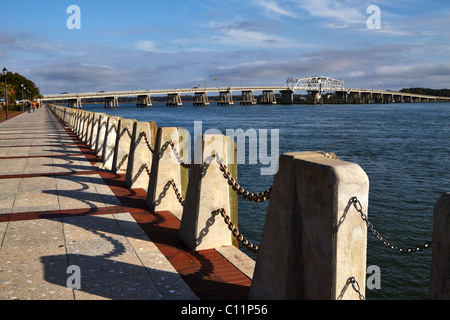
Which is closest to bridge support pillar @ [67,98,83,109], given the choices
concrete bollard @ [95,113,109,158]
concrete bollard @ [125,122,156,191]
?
concrete bollard @ [95,113,109,158]

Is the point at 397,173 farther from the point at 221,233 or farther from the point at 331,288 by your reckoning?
the point at 331,288

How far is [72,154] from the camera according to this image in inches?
610

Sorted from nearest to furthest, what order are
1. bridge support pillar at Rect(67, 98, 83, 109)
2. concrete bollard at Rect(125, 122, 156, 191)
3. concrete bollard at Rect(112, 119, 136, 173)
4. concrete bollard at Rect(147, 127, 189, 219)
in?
concrete bollard at Rect(147, 127, 189, 219)
concrete bollard at Rect(125, 122, 156, 191)
concrete bollard at Rect(112, 119, 136, 173)
bridge support pillar at Rect(67, 98, 83, 109)

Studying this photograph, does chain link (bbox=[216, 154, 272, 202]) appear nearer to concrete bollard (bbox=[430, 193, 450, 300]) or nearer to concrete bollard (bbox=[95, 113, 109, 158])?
concrete bollard (bbox=[430, 193, 450, 300])

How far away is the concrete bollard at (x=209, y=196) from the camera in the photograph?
5652mm

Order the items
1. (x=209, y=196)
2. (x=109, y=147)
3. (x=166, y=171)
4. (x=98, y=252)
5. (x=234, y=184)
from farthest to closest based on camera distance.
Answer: (x=109, y=147), (x=166, y=171), (x=209, y=196), (x=98, y=252), (x=234, y=184)

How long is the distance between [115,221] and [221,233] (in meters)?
2.15

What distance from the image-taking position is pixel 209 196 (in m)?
5.68

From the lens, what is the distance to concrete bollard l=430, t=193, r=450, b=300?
2.46 metres

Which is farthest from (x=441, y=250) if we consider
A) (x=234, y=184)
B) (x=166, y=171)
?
(x=166, y=171)

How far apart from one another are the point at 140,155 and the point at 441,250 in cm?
773

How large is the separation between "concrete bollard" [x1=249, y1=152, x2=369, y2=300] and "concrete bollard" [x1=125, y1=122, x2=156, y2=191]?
19.8 ft

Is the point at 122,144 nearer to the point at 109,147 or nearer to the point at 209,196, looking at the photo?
the point at 109,147
